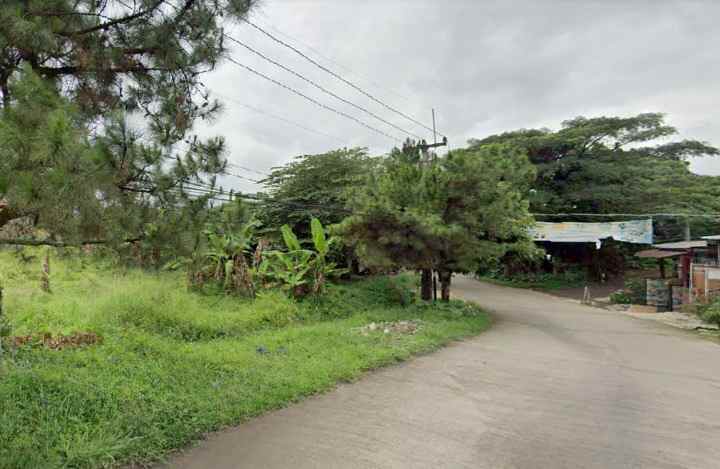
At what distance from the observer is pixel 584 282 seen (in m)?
23.2

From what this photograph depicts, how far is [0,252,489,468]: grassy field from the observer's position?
3461mm

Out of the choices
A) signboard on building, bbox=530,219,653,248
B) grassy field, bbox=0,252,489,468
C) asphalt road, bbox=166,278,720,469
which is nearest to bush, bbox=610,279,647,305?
signboard on building, bbox=530,219,653,248

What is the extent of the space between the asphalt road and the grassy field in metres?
0.38

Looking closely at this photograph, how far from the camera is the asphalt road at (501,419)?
3621 mm

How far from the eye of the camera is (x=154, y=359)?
525cm

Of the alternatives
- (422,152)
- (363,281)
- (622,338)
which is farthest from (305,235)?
(622,338)

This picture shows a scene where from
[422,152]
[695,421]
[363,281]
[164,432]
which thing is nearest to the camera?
[164,432]

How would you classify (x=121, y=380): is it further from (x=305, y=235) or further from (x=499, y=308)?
(x=499, y=308)

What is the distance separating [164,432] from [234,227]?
1.85 meters

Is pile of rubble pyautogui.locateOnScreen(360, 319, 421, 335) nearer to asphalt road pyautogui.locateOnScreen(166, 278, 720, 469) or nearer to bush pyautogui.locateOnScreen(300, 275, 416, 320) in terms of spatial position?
asphalt road pyautogui.locateOnScreen(166, 278, 720, 469)

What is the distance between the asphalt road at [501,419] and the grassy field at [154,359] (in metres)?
0.38

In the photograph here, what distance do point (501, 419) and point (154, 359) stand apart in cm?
389

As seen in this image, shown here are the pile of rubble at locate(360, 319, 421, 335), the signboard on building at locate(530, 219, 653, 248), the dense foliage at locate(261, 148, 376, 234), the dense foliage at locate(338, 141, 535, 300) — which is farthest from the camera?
the signboard on building at locate(530, 219, 653, 248)

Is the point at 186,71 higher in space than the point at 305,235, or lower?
higher
